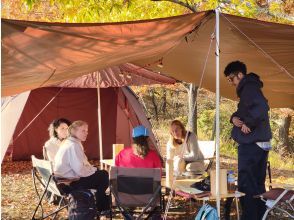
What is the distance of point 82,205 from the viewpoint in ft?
15.3

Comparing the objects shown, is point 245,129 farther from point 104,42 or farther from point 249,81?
point 104,42

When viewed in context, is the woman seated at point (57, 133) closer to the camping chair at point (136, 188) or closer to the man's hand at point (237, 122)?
the camping chair at point (136, 188)

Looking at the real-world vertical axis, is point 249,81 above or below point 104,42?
below

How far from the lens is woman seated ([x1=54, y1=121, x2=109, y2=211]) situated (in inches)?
190

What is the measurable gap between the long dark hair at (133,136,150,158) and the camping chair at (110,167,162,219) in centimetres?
37

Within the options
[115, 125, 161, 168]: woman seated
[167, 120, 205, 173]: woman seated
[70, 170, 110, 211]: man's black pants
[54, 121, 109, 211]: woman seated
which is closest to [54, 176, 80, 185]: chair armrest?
[54, 121, 109, 211]: woman seated

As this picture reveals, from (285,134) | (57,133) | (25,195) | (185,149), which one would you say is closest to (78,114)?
(25,195)

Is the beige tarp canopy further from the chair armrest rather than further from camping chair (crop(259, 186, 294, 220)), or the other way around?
camping chair (crop(259, 186, 294, 220))

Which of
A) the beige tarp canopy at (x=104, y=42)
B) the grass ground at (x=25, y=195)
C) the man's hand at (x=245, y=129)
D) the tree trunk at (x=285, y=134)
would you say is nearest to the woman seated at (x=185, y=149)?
the grass ground at (x=25, y=195)

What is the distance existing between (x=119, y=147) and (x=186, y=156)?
2.60 feet

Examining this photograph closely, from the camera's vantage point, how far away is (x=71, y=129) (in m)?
4.90

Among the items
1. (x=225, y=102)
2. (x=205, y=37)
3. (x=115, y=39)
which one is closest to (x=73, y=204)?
(x=115, y=39)

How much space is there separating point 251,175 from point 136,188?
971 millimetres

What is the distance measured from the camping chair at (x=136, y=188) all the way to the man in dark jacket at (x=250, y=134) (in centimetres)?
73
